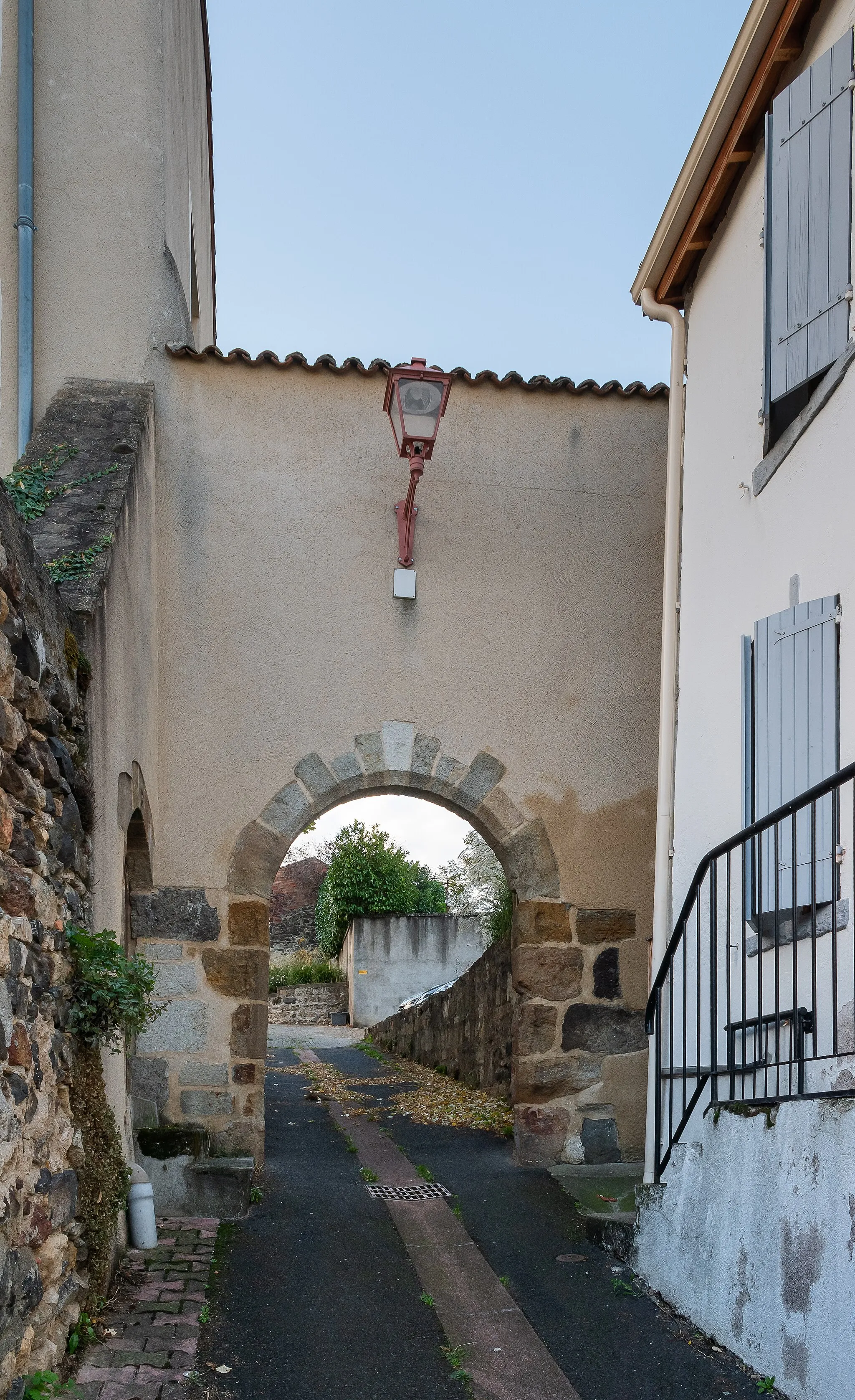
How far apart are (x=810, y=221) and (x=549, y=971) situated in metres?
4.11

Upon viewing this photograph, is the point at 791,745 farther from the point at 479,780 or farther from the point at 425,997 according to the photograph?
the point at 425,997

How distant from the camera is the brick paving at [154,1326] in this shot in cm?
371

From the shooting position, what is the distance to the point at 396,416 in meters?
6.60

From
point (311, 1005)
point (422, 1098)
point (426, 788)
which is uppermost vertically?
point (426, 788)

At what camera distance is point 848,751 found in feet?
14.1

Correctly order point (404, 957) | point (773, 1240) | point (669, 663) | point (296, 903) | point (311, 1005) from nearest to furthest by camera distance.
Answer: point (773, 1240)
point (669, 663)
point (404, 957)
point (311, 1005)
point (296, 903)

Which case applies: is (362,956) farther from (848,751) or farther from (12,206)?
(848,751)

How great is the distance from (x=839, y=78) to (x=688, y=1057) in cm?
405

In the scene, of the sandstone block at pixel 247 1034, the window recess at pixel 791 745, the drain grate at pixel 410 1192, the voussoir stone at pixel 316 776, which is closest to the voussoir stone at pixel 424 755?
the voussoir stone at pixel 316 776

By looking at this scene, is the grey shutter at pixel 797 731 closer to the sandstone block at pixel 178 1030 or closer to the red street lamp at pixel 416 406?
the red street lamp at pixel 416 406

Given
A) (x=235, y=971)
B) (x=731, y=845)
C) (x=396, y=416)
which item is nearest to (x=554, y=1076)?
(x=235, y=971)

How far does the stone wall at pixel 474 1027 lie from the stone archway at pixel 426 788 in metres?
1.15

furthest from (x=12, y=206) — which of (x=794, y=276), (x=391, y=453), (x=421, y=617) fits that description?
(x=794, y=276)

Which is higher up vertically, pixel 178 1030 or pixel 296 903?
pixel 178 1030
